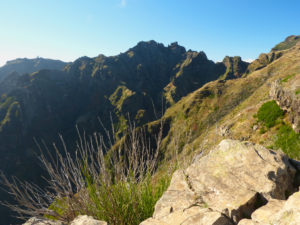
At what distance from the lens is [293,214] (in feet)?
5.23

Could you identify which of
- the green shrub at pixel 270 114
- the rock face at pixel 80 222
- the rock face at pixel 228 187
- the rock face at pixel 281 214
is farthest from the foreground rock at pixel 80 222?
the green shrub at pixel 270 114

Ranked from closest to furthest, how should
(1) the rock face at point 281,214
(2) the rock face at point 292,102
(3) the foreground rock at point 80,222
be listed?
1. (1) the rock face at point 281,214
2. (3) the foreground rock at point 80,222
3. (2) the rock face at point 292,102

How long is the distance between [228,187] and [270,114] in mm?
19510

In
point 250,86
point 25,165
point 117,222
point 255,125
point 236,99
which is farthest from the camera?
point 25,165

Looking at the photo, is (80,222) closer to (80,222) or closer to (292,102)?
(80,222)

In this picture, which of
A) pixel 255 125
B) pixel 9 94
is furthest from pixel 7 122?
pixel 255 125

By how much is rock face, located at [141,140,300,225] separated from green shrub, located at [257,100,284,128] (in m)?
17.3

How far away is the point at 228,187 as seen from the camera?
8.76 ft

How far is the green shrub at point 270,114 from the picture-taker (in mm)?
17555

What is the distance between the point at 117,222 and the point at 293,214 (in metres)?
2.43

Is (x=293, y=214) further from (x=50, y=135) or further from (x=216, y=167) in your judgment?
(x=50, y=135)

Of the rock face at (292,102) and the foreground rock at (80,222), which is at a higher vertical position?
the rock face at (292,102)

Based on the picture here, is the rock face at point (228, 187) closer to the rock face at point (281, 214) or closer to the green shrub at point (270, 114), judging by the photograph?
the rock face at point (281, 214)

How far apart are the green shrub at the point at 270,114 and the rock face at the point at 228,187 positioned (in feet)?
56.9
